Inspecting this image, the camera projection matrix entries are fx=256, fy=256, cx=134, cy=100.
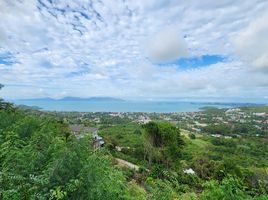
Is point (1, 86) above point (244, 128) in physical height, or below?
above

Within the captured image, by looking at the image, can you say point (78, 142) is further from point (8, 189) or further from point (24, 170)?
point (8, 189)

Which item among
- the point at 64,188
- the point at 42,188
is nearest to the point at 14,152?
the point at 42,188

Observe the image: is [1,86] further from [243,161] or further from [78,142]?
[243,161]

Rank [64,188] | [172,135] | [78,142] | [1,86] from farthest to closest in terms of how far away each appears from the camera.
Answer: [172,135] → [1,86] → [78,142] → [64,188]

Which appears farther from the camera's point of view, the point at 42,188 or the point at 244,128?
the point at 244,128

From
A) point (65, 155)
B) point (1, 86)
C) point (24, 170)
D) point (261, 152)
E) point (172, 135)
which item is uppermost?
point (1, 86)

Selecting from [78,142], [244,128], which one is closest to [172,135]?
[78,142]

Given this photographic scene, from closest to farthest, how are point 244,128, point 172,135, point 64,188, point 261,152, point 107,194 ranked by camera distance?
point 64,188
point 107,194
point 172,135
point 261,152
point 244,128

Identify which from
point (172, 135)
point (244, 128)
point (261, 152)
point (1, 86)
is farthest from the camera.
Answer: point (244, 128)

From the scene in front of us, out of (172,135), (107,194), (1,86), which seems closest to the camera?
(107,194)
